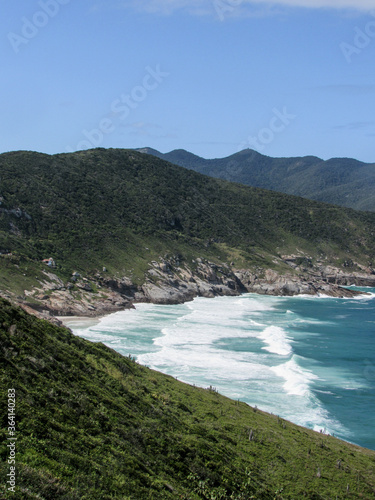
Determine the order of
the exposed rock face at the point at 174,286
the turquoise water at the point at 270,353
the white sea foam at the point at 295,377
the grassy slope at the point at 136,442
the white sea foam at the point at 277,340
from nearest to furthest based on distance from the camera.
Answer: the grassy slope at the point at 136,442, the turquoise water at the point at 270,353, the white sea foam at the point at 295,377, the white sea foam at the point at 277,340, the exposed rock face at the point at 174,286

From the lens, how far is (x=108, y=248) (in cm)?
9175

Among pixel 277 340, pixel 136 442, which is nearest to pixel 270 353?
pixel 277 340

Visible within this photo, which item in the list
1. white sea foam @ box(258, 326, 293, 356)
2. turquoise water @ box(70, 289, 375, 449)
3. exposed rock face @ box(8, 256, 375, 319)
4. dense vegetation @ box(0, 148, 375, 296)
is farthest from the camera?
dense vegetation @ box(0, 148, 375, 296)

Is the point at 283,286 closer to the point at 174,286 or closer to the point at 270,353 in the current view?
the point at 174,286

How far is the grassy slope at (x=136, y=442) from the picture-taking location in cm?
1284

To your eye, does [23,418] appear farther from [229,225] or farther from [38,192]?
[229,225]

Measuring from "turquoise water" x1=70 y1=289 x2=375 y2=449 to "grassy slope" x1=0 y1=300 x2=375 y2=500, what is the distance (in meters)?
6.89

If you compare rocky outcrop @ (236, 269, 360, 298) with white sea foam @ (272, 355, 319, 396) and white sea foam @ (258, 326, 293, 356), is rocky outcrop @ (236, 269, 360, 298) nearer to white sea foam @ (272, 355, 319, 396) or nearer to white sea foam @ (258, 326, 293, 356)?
white sea foam @ (258, 326, 293, 356)

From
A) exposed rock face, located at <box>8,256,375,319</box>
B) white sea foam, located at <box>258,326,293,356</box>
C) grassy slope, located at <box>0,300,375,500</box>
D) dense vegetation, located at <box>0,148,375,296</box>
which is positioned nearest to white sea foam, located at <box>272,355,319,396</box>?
white sea foam, located at <box>258,326,293,356</box>

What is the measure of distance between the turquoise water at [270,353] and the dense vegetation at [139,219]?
1832cm

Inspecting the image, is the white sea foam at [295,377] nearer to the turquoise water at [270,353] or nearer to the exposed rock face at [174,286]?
the turquoise water at [270,353]

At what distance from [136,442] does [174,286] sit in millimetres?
71253

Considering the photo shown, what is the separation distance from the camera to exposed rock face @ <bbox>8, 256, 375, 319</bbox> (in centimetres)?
6362

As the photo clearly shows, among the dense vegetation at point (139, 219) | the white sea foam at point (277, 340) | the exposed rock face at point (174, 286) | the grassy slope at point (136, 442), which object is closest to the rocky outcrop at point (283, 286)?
the exposed rock face at point (174, 286)
